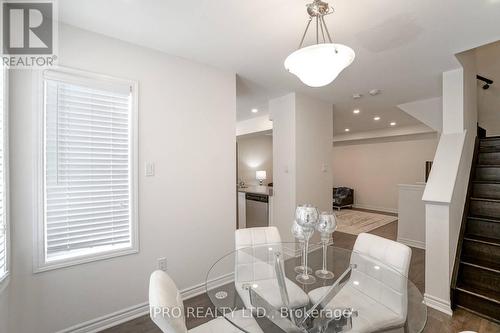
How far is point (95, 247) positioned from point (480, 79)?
5055mm

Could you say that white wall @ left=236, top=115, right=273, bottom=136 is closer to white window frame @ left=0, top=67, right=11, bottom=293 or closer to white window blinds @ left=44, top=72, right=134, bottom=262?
white window blinds @ left=44, top=72, right=134, bottom=262

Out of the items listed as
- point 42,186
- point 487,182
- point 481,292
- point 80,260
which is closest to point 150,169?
point 42,186

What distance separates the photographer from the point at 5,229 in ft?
4.82

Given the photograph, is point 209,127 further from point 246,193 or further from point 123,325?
point 246,193

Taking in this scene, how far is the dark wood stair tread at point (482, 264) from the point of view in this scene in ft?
7.20

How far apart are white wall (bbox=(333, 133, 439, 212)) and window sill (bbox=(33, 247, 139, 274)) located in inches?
282

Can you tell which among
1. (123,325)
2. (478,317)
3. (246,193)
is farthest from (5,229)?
(478,317)

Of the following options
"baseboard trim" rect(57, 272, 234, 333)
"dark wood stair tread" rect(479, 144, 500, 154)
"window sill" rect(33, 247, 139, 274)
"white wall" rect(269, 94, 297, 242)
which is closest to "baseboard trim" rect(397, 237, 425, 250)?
"dark wood stair tread" rect(479, 144, 500, 154)

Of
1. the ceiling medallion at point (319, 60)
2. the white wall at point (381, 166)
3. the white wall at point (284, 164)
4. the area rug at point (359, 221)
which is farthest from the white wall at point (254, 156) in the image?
the ceiling medallion at point (319, 60)

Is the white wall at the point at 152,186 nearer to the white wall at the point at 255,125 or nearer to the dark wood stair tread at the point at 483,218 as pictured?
the white wall at the point at 255,125

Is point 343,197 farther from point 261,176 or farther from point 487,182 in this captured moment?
point 487,182

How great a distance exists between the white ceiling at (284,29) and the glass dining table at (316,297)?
1800 millimetres

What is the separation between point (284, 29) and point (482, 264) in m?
2.89

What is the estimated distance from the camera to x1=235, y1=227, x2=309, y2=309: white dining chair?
148cm
